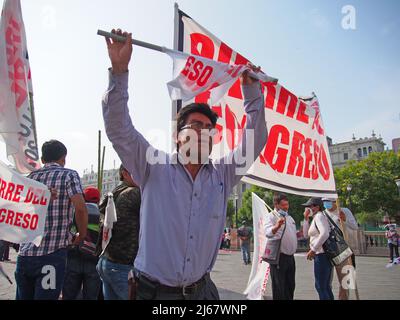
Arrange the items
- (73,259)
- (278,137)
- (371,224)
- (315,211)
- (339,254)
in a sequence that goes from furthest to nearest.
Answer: (371,224) < (315,211) < (339,254) < (278,137) < (73,259)

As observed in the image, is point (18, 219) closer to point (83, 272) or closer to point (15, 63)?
point (83, 272)

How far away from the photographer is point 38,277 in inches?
114

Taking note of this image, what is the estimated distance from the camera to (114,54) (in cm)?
188

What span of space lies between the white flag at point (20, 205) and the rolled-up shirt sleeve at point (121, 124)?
1.49 metres

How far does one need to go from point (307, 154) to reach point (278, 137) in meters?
0.50

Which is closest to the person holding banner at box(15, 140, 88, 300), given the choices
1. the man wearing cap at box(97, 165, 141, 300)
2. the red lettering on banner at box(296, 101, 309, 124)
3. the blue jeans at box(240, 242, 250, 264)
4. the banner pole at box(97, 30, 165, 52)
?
the man wearing cap at box(97, 165, 141, 300)

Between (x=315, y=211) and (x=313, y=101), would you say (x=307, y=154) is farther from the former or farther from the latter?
(x=315, y=211)

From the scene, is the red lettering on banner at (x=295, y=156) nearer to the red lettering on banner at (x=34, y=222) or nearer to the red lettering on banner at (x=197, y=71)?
the red lettering on banner at (x=197, y=71)

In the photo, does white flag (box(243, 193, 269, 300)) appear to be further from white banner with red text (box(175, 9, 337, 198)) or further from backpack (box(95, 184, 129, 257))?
backpack (box(95, 184, 129, 257))

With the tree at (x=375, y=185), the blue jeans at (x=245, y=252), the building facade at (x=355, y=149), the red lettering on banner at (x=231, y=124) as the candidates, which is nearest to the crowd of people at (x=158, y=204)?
the red lettering on banner at (x=231, y=124)

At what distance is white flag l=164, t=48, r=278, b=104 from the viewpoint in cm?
238

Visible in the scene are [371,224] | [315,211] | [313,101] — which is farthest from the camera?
[371,224]
